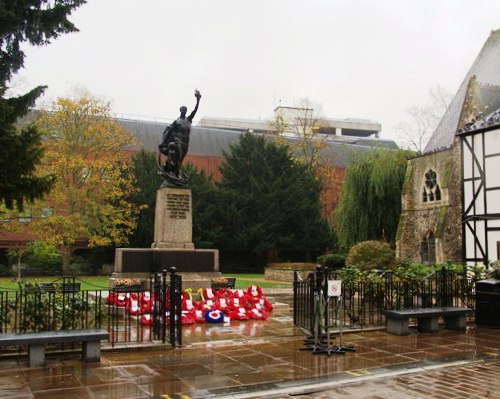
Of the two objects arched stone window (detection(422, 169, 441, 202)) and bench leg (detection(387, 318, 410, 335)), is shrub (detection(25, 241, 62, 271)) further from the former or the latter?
bench leg (detection(387, 318, 410, 335))

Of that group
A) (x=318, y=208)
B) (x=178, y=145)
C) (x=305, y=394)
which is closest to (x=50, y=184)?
(x=305, y=394)

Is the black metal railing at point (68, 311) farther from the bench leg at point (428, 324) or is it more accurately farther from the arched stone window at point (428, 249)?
the arched stone window at point (428, 249)

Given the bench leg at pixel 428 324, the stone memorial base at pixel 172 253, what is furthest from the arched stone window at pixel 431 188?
the bench leg at pixel 428 324

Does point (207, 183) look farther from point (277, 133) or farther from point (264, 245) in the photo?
point (277, 133)

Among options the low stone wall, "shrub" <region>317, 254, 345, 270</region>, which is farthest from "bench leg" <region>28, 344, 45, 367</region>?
"shrub" <region>317, 254, 345, 270</region>

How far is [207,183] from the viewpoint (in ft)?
140

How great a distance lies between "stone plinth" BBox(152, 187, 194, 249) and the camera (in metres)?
16.8

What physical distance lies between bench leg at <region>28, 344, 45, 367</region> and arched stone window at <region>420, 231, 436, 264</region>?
23582 mm

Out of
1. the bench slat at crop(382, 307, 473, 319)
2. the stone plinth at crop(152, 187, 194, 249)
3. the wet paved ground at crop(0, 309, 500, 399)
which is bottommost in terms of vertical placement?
the wet paved ground at crop(0, 309, 500, 399)

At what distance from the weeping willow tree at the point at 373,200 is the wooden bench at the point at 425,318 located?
68.0 feet

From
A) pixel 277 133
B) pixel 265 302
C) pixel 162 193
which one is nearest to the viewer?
pixel 265 302

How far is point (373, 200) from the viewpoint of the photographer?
33250mm

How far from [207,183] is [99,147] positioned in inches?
409

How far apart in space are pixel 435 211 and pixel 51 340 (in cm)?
2376
